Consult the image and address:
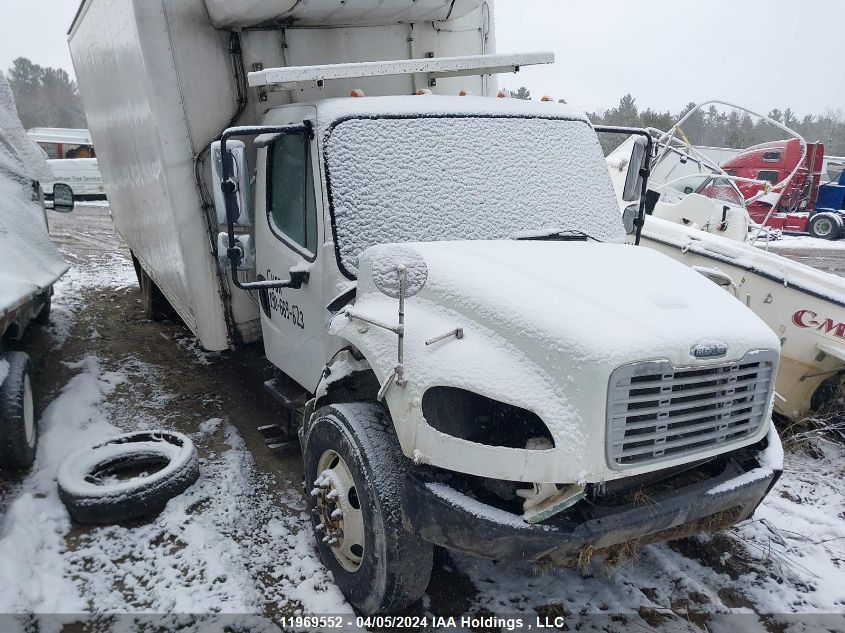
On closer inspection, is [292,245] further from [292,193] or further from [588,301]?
[588,301]

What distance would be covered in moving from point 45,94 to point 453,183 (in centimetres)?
8912

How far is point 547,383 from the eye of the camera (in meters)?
2.38

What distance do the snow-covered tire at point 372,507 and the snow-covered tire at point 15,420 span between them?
2.41m

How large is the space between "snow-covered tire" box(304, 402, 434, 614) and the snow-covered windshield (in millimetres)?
871

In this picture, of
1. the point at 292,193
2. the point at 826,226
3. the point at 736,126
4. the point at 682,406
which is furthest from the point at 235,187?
the point at 736,126

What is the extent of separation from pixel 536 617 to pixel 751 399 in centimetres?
152

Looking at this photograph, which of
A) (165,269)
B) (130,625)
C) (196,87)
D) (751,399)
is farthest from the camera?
(165,269)

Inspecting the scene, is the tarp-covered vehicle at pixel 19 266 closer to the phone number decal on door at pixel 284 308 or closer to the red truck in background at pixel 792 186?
the phone number decal on door at pixel 284 308

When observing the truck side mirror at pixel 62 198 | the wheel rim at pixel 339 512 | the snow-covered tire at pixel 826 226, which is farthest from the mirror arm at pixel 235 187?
the snow-covered tire at pixel 826 226

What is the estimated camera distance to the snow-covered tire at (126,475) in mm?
3744

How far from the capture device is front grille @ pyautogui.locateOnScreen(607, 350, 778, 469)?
7.66 ft

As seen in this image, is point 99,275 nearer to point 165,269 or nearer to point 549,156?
point 165,269

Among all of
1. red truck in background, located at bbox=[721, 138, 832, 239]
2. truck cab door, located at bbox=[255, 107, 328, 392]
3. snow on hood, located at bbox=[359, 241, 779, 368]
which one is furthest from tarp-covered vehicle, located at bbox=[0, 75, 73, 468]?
red truck in background, located at bbox=[721, 138, 832, 239]

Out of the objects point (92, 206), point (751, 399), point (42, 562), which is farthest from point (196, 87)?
point (92, 206)
